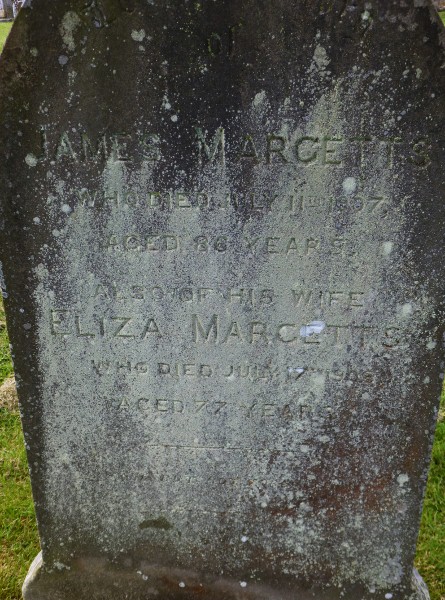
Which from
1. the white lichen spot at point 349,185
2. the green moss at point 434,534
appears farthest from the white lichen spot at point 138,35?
the green moss at point 434,534

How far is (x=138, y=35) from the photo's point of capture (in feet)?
5.45

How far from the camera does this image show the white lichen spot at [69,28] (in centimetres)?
165

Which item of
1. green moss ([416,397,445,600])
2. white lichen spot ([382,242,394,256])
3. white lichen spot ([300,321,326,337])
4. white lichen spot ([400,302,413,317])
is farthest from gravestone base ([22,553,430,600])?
white lichen spot ([382,242,394,256])

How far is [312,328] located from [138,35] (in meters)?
1.15

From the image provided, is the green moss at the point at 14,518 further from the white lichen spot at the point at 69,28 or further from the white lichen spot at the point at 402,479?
the white lichen spot at the point at 69,28

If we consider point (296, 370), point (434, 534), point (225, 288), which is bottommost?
point (434, 534)

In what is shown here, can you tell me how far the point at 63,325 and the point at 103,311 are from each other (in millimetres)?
174

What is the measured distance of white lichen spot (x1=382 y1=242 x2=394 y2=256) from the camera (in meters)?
1.85

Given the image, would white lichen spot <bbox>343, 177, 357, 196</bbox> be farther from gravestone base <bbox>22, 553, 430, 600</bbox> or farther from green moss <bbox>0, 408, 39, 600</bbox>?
green moss <bbox>0, 408, 39, 600</bbox>

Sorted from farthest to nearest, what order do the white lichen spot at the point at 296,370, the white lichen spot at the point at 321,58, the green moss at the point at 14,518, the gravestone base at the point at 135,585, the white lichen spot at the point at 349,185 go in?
the green moss at the point at 14,518
the gravestone base at the point at 135,585
the white lichen spot at the point at 296,370
the white lichen spot at the point at 349,185
the white lichen spot at the point at 321,58

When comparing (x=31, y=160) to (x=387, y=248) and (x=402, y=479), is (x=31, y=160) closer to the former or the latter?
(x=387, y=248)

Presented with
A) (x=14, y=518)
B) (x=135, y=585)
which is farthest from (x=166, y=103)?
(x=14, y=518)

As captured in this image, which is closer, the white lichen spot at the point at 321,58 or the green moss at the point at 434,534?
the white lichen spot at the point at 321,58

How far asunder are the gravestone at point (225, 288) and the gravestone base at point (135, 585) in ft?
0.03
